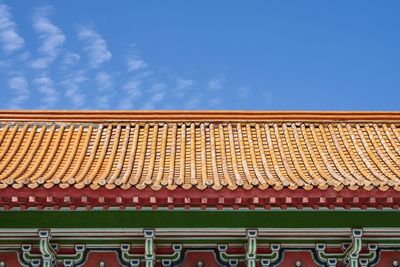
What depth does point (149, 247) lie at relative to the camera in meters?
10.8

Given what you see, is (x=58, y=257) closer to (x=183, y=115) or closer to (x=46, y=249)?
(x=46, y=249)

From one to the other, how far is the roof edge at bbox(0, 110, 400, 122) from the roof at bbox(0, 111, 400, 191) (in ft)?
0.06

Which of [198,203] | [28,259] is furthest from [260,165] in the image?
[28,259]

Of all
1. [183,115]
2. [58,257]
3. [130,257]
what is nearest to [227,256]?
[130,257]

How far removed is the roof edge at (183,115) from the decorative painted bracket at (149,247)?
4.33 m

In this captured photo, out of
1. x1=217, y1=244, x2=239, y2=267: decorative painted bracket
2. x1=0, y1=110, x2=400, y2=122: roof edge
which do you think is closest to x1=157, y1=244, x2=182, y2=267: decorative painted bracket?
x1=217, y1=244, x2=239, y2=267: decorative painted bracket

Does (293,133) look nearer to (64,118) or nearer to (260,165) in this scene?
(260,165)

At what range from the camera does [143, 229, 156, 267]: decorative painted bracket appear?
10820 millimetres

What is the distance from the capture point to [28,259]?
11.1m

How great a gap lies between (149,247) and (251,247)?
145 centimetres

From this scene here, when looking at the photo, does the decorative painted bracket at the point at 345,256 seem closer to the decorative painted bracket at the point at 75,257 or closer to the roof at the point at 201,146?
the roof at the point at 201,146

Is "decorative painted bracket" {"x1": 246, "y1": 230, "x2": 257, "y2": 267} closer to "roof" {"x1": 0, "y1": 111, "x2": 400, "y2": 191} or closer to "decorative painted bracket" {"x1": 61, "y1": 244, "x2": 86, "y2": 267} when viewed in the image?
"roof" {"x1": 0, "y1": 111, "x2": 400, "y2": 191}

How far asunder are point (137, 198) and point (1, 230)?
2.26 m

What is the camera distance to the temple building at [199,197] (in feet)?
32.9
